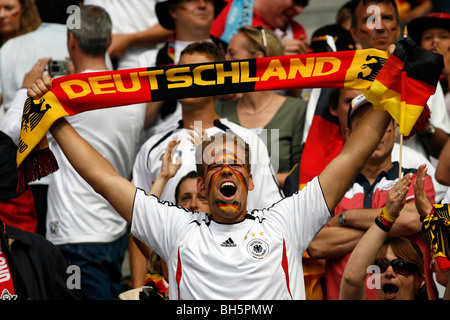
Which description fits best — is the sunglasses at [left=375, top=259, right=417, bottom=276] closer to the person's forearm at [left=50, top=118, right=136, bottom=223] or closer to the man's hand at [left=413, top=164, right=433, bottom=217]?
the man's hand at [left=413, top=164, right=433, bottom=217]

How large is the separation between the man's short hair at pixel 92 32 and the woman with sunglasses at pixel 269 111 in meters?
1.02

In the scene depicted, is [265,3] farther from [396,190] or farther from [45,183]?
[396,190]

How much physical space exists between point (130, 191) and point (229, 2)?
3634 millimetres

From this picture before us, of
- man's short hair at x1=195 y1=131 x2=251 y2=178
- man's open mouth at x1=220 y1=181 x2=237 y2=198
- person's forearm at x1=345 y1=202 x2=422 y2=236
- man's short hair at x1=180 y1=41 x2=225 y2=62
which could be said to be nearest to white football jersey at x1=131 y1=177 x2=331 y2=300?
man's open mouth at x1=220 y1=181 x2=237 y2=198

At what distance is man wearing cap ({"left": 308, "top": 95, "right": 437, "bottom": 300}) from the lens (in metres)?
5.36

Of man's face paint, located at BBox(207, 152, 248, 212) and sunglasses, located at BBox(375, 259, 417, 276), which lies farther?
sunglasses, located at BBox(375, 259, 417, 276)

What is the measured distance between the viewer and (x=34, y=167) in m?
5.04

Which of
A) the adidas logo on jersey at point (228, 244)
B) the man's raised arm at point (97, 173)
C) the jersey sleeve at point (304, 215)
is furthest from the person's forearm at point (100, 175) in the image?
A: the jersey sleeve at point (304, 215)

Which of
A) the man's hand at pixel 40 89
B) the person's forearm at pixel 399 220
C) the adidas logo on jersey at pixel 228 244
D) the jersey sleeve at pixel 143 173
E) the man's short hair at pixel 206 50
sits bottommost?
the person's forearm at pixel 399 220

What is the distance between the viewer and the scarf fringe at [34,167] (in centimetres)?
502

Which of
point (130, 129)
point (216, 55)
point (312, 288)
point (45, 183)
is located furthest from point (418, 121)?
point (45, 183)

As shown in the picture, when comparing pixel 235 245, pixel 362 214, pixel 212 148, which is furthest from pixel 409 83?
pixel 235 245

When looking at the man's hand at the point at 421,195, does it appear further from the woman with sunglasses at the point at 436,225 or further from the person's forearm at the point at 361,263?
the person's forearm at the point at 361,263

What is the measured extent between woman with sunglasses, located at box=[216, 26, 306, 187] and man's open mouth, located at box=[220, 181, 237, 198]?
4.88ft
